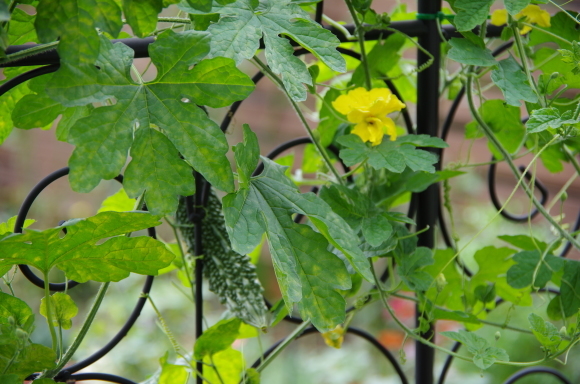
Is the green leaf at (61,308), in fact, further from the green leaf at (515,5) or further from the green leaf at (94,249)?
the green leaf at (515,5)

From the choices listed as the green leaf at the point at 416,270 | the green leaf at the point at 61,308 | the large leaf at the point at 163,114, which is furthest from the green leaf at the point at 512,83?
the green leaf at the point at 61,308

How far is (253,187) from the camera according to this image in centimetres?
68

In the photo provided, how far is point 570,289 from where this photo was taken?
0.88 metres

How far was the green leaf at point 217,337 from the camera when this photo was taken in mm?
805

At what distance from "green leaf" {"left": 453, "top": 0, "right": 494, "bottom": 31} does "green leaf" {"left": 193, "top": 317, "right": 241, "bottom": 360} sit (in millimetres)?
488

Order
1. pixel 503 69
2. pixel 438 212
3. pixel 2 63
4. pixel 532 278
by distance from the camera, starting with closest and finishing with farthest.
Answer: pixel 2 63 → pixel 503 69 → pixel 532 278 → pixel 438 212

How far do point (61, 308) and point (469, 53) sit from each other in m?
0.59

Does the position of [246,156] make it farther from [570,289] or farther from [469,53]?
[570,289]

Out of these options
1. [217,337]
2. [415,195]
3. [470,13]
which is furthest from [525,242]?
[217,337]

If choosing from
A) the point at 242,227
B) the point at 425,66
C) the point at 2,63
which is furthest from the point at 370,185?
the point at 2,63

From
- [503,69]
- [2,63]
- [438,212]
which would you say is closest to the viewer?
[2,63]

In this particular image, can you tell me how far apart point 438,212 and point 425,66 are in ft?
0.94

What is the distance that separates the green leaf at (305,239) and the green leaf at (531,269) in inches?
13.5

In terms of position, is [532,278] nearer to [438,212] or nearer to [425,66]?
[438,212]
